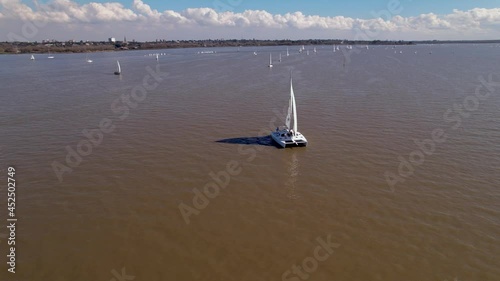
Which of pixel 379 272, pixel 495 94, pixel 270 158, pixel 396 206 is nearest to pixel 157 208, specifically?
pixel 270 158

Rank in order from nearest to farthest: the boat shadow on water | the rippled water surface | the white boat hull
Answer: the rippled water surface
the white boat hull
the boat shadow on water

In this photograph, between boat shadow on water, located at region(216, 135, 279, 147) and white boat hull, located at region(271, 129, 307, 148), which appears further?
boat shadow on water, located at region(216, 135, 279, 147)

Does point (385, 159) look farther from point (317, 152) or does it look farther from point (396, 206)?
point (396, 206)

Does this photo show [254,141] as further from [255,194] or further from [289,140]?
[255,194]

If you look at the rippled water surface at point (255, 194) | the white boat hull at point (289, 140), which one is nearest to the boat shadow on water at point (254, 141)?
the rippled water surface at point (255, 194)

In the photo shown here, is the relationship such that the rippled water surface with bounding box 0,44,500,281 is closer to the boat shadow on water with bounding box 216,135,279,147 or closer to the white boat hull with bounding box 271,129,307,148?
the boat shadow on water with bounding box 216,135,279,147

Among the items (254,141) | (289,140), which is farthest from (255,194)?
(254,141)

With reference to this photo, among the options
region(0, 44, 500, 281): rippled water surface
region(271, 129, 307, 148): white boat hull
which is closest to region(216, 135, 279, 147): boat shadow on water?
region(0, 44, 500, 281): rippled water surface

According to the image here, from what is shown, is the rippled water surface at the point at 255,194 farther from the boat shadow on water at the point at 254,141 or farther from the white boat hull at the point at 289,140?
the white boat hull at the point at 289,140
